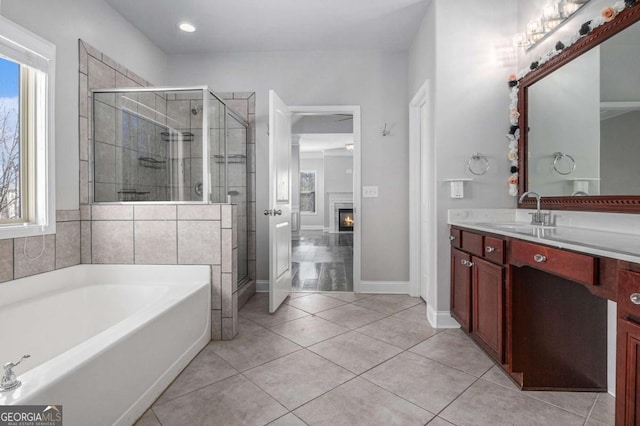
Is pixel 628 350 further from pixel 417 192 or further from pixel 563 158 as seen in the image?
pixel 417 192

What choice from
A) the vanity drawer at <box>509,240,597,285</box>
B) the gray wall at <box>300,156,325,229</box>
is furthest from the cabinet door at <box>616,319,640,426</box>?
the gray wall at <box>300,156,325,229</box>

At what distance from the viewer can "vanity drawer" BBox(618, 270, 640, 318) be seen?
3.25 ft

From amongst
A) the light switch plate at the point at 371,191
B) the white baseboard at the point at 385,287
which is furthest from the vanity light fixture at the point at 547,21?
the white baseboard at the point at 385,287

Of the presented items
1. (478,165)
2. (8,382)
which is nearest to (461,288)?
(478,165)

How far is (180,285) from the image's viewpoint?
2197 mm

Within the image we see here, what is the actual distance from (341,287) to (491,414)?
7.55ft

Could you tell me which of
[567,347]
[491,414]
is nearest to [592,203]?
[567,347]

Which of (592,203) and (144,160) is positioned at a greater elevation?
(144,160)

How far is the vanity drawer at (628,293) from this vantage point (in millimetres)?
990

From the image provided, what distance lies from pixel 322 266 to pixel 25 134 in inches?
146

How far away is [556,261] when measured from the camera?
1.38 m

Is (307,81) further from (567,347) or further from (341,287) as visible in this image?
(567,347)

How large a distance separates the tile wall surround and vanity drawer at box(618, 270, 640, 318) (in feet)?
9.18

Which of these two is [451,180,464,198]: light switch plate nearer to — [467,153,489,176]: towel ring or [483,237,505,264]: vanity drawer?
[467,153,489,176]: towel ring
